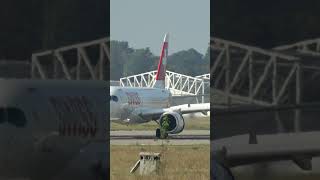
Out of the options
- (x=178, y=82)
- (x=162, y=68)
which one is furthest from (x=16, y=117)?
(x=178, y=82)

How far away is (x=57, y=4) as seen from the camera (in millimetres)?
5773

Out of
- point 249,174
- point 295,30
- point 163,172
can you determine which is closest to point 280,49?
point 295,30

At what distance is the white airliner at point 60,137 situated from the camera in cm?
553

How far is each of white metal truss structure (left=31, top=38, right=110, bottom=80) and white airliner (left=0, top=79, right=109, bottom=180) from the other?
0.24 feet

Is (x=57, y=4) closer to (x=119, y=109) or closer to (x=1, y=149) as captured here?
(x=1, y=149)

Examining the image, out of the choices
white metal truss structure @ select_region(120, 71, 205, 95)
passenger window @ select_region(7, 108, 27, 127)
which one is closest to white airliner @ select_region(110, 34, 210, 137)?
white metal truss structure @ select_region(120, 71, 205, 95)

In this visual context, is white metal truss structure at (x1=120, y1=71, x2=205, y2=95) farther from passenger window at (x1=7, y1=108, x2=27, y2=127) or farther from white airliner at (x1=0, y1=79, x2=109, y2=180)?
white airliner at (x1=0, y1=79, x2=109, y2=180)

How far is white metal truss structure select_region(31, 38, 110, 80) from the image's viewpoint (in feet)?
18.4

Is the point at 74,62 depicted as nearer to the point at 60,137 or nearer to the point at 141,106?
the point at 60,137

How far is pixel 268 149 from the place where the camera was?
17.9 feet

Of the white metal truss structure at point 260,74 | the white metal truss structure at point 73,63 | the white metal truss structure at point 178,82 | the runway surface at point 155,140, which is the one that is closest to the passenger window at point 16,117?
the white metal truss structure at point 73,63

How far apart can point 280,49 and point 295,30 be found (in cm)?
20

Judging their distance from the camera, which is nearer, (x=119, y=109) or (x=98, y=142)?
(x=98, y=142)

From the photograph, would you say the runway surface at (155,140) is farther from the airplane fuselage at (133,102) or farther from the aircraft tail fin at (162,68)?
the aircraft tail fin at (162,68)
